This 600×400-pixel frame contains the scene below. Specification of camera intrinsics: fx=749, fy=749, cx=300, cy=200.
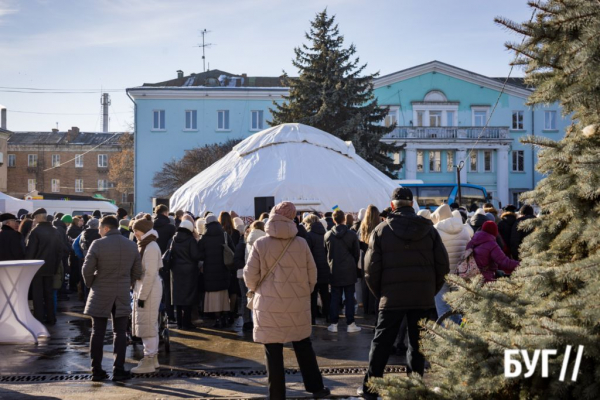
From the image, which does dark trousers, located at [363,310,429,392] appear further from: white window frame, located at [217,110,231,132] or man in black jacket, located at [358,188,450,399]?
white window frame, located at [217,110,231,132]

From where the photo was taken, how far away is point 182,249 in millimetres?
12336

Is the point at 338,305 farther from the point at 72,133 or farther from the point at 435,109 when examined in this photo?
the point at 72,133

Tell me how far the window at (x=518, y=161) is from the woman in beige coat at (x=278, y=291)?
1975 inches

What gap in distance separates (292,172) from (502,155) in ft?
99.1

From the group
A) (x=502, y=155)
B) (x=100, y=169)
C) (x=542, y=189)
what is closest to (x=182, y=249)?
(x=542, y=189)

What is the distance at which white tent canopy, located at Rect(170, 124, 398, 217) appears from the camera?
2614cm

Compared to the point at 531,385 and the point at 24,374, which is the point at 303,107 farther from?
the point at 531,385

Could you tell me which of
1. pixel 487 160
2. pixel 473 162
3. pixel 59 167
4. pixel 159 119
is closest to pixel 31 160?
pixel 59 167

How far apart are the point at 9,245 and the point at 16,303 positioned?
7.01 feet

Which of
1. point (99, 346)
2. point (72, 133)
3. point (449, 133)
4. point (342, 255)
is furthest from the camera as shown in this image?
point (72, 133)

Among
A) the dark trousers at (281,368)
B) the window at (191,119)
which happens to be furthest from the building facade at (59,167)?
the dark trousers at (281,368)

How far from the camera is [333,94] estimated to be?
3747 cm

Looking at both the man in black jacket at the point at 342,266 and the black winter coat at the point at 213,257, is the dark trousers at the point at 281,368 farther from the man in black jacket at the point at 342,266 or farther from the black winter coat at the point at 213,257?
the black winter coat at the point at 213,257

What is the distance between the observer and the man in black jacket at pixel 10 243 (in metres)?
12.9
